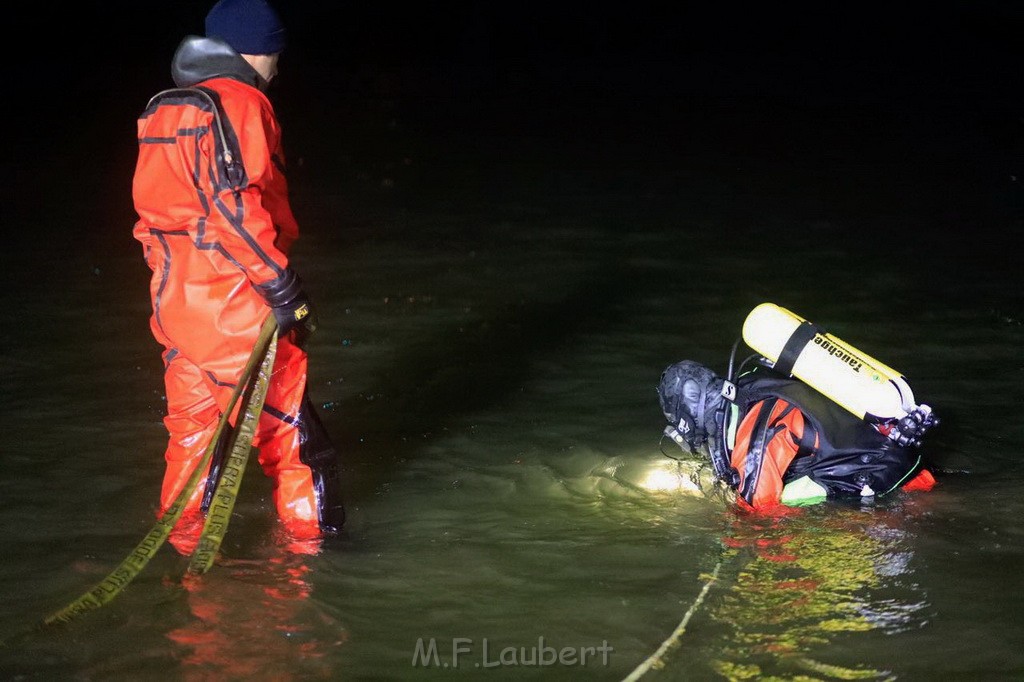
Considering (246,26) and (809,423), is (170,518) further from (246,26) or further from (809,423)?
(809,423)

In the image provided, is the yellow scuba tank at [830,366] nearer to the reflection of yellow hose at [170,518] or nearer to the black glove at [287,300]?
the black glove at [287,300]

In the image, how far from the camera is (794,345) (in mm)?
4812

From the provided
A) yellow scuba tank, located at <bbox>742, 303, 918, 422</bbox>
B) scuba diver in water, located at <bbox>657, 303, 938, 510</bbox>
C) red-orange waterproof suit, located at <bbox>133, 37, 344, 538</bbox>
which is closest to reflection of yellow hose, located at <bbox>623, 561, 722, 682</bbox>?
scuba diver in water, located at <bbox>657, 303, 938, 510</bbox>

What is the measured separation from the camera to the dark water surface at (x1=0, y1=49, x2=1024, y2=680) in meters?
3.80

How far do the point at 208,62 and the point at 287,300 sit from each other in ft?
2.70

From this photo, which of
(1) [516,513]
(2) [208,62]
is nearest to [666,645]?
(1) [516,513]

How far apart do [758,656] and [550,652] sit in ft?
1.99

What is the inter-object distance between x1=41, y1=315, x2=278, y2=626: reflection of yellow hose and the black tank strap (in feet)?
6.35

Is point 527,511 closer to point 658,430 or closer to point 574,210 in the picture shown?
point 658,430

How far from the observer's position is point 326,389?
6.48 m

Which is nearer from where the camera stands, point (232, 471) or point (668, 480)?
point (232, 471)

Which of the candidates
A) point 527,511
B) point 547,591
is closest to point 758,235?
point 527,511

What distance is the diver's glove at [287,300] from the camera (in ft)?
→ 13.3

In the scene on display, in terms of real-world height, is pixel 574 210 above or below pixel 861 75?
below
